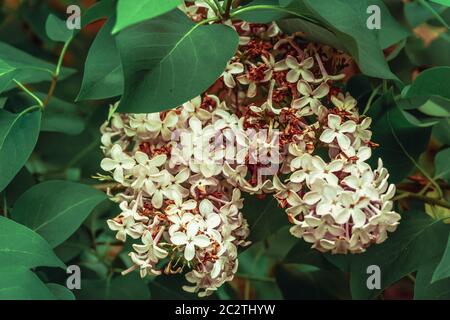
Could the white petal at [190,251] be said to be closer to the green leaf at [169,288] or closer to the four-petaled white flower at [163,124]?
the four-petaled white flower at [163,124]

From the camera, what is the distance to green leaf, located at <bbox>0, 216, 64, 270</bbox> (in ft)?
2.41

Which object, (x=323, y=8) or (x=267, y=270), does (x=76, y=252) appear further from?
(x=323, y=8)

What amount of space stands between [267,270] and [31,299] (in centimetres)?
65

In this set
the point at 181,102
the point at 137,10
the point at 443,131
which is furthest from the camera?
the point at 443,131

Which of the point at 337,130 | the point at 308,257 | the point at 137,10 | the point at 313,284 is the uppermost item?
the point at 137,10

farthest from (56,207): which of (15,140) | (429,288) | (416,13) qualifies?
(416,13)

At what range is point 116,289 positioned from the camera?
97 cm

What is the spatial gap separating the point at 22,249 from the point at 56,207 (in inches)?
4.7

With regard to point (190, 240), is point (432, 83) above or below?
above

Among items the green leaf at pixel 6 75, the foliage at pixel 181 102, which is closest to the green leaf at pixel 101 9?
the foliage at pixel 181 102

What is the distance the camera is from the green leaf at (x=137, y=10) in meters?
0.59

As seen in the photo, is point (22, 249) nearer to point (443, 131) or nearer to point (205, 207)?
point (205, 207)

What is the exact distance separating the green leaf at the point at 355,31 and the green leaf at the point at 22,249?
0.34 metres

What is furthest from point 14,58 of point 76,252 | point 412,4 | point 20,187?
point 412,4
